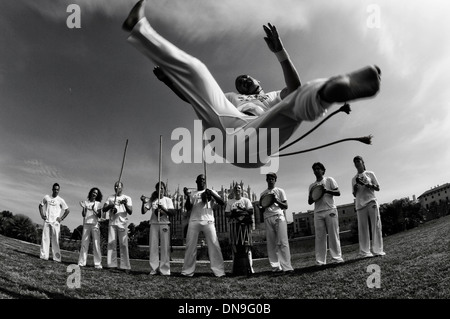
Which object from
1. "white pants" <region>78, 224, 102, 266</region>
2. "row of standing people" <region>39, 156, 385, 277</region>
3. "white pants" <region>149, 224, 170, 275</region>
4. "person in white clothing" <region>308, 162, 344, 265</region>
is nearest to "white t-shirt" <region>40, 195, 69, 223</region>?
"row of standing people" <region>39, 156, 385, 277</region>

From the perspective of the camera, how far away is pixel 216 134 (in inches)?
116

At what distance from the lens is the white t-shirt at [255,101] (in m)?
3.22

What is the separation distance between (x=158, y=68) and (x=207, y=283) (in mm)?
4530

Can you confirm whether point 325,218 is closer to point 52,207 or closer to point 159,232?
point 159,232

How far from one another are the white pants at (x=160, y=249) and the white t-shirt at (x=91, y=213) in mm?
2179

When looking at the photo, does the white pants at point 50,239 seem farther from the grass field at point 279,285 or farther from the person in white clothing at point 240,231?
the person in white clothing at point 240,231

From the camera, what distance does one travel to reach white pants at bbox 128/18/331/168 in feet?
8.89

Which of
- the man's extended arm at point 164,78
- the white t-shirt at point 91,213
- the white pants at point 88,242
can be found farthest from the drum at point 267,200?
the man's extended arm at point 164,78

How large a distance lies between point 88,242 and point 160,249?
2.69 m

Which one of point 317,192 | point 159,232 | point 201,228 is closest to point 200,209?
point 201,228

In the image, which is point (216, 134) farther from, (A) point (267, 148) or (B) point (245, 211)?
(B) point (245, 211)

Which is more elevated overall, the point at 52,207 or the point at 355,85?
the point at 52,207

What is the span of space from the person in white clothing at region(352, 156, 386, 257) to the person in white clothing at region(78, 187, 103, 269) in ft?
Result: 22.9

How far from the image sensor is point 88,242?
9359 mm
